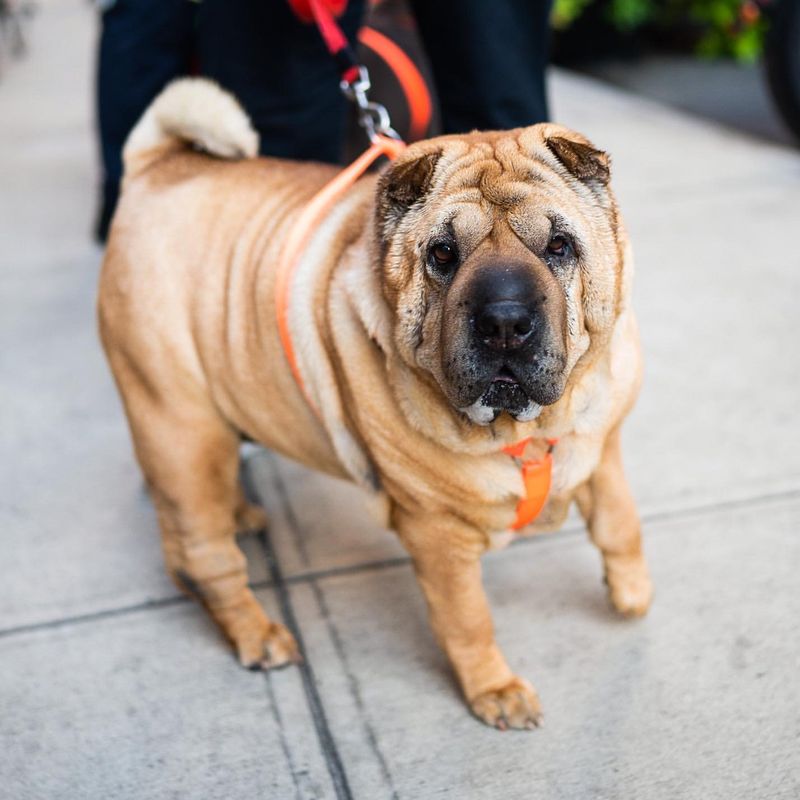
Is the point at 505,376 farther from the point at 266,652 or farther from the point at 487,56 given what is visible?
the point at 487,56

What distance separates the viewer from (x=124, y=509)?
308cm

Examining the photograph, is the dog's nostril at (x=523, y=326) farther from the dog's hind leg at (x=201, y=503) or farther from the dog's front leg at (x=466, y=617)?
the dog's hind leg at (x=201, y=503)

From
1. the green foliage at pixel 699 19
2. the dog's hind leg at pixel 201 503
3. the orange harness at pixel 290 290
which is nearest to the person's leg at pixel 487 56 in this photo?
the orange harness at pixel 290 290

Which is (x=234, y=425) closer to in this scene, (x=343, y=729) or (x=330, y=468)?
(x=330, y=468)

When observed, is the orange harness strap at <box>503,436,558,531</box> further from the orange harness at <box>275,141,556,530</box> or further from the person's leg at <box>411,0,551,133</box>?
the person's leg at <box>411,0,551,133</box>

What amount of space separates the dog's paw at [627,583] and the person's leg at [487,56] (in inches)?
57.7

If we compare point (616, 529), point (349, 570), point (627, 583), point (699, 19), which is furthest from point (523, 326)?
point (699, 19)

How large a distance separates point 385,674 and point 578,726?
477mm

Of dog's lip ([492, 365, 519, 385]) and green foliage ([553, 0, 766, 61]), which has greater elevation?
dog's lip ([492, 365, 519, 385])

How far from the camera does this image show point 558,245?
1800 millimetres

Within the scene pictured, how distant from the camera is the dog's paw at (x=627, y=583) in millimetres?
2387

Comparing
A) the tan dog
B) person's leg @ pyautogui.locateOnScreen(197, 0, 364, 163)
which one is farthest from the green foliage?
the tan dog

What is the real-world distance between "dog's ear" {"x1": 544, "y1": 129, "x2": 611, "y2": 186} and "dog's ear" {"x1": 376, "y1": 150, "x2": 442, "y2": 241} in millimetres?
223

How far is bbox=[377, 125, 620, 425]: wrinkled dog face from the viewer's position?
1.73 metres
